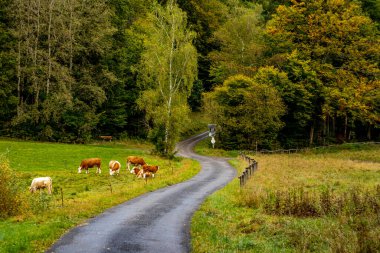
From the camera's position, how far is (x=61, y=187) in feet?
88.3

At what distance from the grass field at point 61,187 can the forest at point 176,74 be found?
10.5 metres

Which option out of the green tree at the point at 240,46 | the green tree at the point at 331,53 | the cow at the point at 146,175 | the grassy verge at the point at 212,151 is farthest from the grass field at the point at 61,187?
the green tree at the point at 240,46

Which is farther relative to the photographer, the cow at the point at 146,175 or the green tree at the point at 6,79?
the green tree at the point at 6,79

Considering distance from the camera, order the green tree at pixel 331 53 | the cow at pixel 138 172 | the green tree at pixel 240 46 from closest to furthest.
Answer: the cow at pixel 138 172 → the green tree at pixel 331 53 → the green tree at pixel 240 46

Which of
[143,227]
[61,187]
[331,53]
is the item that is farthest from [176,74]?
[143,227]

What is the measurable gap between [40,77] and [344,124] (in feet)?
189

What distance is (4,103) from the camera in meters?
62.9

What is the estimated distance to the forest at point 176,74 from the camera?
5853 cm

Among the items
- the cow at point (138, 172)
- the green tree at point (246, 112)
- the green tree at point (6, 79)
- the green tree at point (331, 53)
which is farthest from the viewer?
the green tree at point (331, 53)

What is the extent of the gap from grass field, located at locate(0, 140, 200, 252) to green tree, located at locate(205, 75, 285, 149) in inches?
744

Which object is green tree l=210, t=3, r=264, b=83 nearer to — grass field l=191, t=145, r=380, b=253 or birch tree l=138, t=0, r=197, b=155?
birch tree l=138, t=0, r=197, b=155

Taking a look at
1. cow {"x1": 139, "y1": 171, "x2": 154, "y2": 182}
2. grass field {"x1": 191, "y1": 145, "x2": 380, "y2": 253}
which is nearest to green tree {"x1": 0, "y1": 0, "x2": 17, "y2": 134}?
cow {"x1": 139, "y1": 171, "x2": 154, "y2": 182}

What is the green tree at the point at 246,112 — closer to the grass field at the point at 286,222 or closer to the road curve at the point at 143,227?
the grass field at the point at 286,222

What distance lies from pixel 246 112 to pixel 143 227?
172 ft
